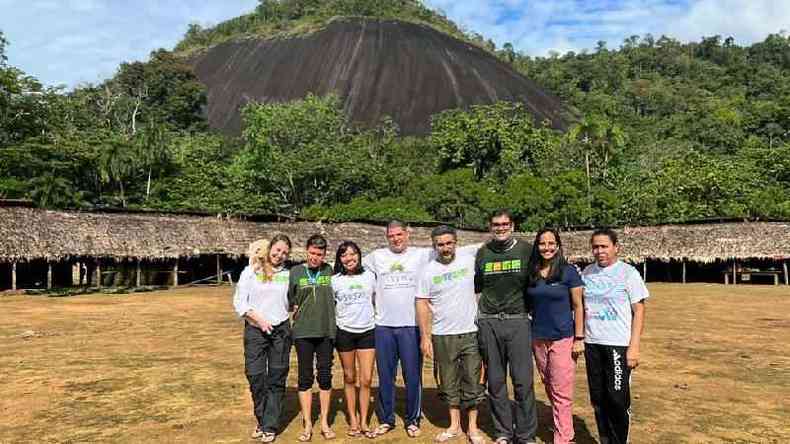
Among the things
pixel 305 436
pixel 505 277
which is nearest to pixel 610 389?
pixel 505 277

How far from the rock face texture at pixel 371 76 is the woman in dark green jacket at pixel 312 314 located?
201 feet

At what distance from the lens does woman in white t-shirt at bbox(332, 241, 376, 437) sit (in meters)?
5.25

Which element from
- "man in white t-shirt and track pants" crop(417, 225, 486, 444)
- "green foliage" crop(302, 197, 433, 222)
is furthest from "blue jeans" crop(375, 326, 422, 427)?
"green foliage" crop(302, 197, 433, 222)

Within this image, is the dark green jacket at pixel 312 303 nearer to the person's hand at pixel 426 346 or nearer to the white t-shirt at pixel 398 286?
the white t-shirt at pixel 398 286

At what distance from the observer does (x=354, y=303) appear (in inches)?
206

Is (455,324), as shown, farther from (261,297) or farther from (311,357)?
(261,297)

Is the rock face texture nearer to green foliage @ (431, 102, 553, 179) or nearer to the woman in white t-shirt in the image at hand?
green foliage @ (431, 102, 553, 179)

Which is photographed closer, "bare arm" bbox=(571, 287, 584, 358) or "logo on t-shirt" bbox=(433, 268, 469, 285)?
"bare arm" bbox=(571, 287, 584, 358)

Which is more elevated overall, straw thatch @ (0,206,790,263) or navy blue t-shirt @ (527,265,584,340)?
straw thatch @ (0,206,790,263)

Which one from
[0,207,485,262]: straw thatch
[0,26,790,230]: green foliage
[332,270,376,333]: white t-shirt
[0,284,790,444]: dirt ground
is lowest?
[0,284,790,444]: dirt ground

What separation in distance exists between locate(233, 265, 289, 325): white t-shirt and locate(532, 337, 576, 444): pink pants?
2.27 meters

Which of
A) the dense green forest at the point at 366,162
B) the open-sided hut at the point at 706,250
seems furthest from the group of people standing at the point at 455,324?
the open-sided hut at the point at 706,250

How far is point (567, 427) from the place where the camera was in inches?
196

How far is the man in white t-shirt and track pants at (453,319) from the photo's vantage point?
5082mm
